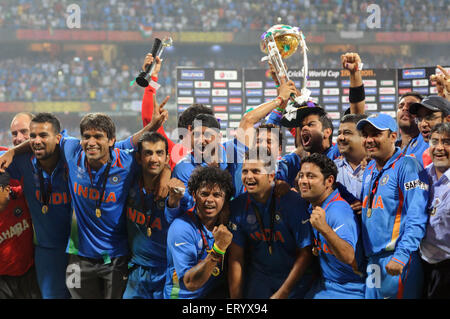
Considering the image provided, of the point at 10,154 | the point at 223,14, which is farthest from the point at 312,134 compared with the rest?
the point at 223,14

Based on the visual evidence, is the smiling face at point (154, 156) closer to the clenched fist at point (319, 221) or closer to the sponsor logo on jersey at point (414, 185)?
the clenched fist at point (319, 221)

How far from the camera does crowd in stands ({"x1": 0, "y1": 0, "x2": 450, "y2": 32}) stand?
25078 millimetres

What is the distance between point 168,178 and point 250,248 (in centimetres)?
85

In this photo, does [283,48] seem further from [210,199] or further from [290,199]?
[210,199]

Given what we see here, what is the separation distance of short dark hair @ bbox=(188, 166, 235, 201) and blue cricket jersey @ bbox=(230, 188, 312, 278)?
0.70 feet

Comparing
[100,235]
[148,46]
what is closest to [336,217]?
[100,235]

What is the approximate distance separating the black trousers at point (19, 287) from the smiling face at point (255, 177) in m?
2.16

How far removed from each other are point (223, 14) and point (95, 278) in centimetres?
2331

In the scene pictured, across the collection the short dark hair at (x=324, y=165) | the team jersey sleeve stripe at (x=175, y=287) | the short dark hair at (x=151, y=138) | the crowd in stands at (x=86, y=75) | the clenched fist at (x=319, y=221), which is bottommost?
the team jersey sleeve stripe at (x=175, y=287)

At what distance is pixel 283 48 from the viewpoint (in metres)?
4.75

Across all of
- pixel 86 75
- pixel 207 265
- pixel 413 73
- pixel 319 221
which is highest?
pixel 86 75

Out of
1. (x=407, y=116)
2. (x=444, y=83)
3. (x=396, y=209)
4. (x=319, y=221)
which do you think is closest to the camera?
(x=319, y=221)

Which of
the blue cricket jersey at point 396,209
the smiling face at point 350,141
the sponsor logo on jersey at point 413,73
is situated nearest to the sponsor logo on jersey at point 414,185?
the blue cricket jersey at point 396,209

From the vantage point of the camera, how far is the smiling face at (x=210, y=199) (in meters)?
3.62
